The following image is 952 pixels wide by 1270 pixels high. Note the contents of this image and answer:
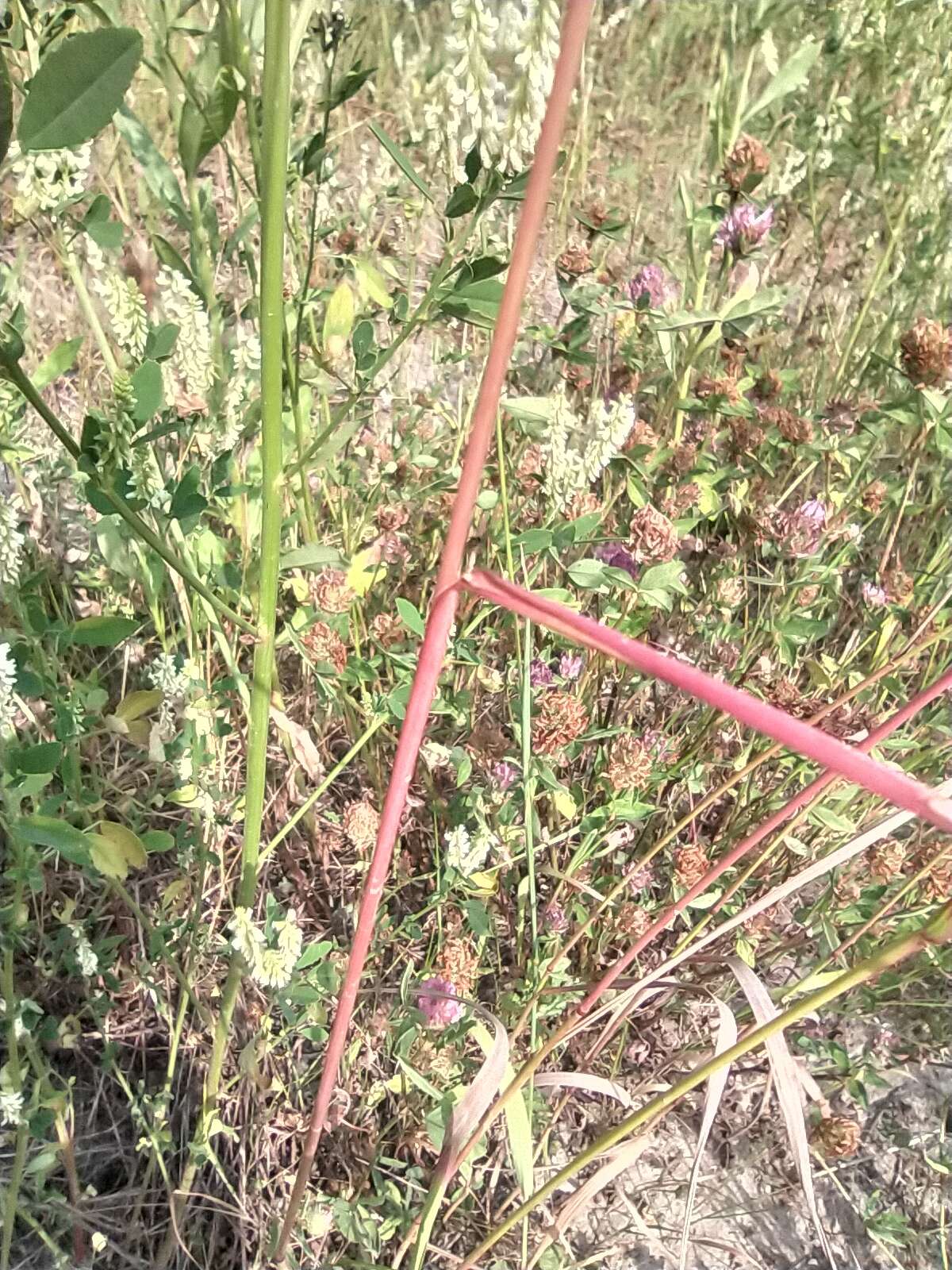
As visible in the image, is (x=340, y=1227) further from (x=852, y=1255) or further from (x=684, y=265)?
(x=684, y=265)

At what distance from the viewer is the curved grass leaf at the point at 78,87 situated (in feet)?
1.22

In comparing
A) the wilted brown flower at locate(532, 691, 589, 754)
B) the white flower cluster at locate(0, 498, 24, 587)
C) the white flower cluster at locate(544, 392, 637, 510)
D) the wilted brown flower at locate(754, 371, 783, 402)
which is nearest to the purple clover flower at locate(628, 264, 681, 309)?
the wilted brown flower at locate(754, 371, 783, 402)

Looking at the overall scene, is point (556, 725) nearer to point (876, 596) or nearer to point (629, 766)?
point (629, 766)

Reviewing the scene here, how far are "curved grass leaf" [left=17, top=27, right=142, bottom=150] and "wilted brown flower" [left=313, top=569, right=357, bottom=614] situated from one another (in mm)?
488

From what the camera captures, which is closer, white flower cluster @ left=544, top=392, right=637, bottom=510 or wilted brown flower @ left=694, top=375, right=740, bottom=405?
white flower cluster @ left=544, top=392, right=637, bottom=510

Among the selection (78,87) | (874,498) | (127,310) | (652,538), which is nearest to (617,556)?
(652,538)

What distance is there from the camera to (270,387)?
1.47ft

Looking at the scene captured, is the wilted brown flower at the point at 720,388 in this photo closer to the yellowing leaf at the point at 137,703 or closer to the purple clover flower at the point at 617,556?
the purple clover flower at the point at 617,556

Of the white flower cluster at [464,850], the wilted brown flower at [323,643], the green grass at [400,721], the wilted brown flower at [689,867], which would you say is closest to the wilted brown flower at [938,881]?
the green grass at [400,721]

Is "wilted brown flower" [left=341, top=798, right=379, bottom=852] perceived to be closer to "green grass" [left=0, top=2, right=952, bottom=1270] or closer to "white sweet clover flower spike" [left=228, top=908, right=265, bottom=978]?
"green grass" [left=0, top=2, right=952, bottom=1270]

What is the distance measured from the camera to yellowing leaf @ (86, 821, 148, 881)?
62cm

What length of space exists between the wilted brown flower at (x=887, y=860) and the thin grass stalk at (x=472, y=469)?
0.64 metres

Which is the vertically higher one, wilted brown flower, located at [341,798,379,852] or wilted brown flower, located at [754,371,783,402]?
wilted brown flower, located at [754,371,783,402]

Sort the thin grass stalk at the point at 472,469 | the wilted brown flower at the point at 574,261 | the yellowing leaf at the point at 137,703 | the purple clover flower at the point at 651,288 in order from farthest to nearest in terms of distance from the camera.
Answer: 1. the purple clover flower at the point at 651,288
2. the wilted brown flower at the point at 574,261
3. the yellowing leaf at the point at 137,703
4. the thin grass stalk at the point at 472,469
